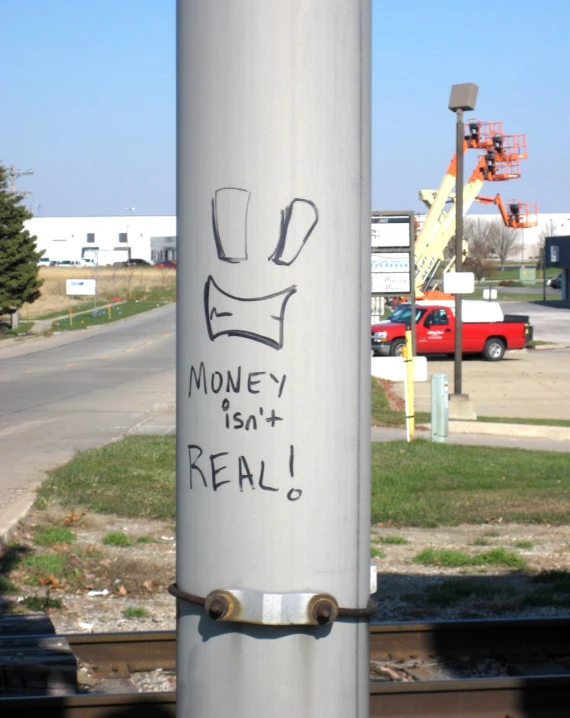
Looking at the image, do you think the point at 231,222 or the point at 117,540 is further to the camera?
the point at 117,540

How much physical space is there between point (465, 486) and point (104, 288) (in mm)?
71393

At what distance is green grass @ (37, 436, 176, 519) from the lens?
32.3ft

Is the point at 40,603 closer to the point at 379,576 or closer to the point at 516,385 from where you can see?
the point at 379,576

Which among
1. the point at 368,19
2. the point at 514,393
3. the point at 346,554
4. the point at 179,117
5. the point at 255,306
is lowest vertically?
the point at 514,393

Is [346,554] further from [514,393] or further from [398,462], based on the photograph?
[514,393]

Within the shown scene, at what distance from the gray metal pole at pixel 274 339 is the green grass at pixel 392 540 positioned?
7.02 meters

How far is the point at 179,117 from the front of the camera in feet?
6.16

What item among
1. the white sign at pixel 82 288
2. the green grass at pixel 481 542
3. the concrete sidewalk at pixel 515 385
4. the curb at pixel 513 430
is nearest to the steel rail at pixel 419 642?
the green grass at pixel 481 542

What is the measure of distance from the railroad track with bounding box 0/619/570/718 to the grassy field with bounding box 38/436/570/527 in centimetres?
354

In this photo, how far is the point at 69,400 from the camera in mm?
21016

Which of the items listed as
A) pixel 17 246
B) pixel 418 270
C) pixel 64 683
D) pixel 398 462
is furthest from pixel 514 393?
pixel 17 246

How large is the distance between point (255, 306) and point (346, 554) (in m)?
0.50

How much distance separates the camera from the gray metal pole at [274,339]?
179 centimetres

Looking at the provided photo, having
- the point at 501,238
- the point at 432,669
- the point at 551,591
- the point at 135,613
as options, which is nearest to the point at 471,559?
the point at 551,591
